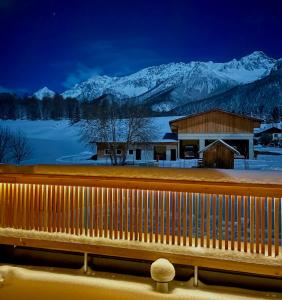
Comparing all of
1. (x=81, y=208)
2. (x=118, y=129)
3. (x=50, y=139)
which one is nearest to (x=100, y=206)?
(x=81, y=208)

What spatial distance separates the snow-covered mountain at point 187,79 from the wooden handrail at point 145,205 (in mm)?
4423

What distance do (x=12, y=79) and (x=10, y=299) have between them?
29.5ft

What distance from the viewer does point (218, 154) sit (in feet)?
23.7

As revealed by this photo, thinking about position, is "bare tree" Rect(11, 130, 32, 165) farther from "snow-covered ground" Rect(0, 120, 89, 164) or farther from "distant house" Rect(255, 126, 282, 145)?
"distant house" Rect(255, 126, 282, 145)

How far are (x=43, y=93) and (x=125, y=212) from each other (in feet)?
24.6

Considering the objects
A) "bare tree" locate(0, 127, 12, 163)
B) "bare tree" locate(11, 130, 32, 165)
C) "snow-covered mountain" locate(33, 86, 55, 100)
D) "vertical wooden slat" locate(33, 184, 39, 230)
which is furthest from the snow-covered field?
"vertical wooden slat" locate(33, 184, 39, 230)

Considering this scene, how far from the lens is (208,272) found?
3.96 metres

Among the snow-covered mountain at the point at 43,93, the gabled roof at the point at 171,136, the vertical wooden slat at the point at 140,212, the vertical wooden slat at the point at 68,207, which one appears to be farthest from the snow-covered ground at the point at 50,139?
the vertical wooden slat at the point at 140,212

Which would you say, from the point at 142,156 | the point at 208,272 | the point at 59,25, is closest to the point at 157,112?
the point at 142,156

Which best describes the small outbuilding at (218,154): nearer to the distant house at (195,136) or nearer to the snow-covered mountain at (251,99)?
the distant house at (195,136)

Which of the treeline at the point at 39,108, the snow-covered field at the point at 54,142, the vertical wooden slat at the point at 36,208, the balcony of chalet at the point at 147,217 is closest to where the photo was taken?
the balcony of chalet at the point at 147,217

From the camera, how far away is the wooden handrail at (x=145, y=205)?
3604mm

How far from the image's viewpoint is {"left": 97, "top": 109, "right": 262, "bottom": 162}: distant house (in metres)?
7.21

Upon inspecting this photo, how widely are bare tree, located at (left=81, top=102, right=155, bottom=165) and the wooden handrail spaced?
330 cm
